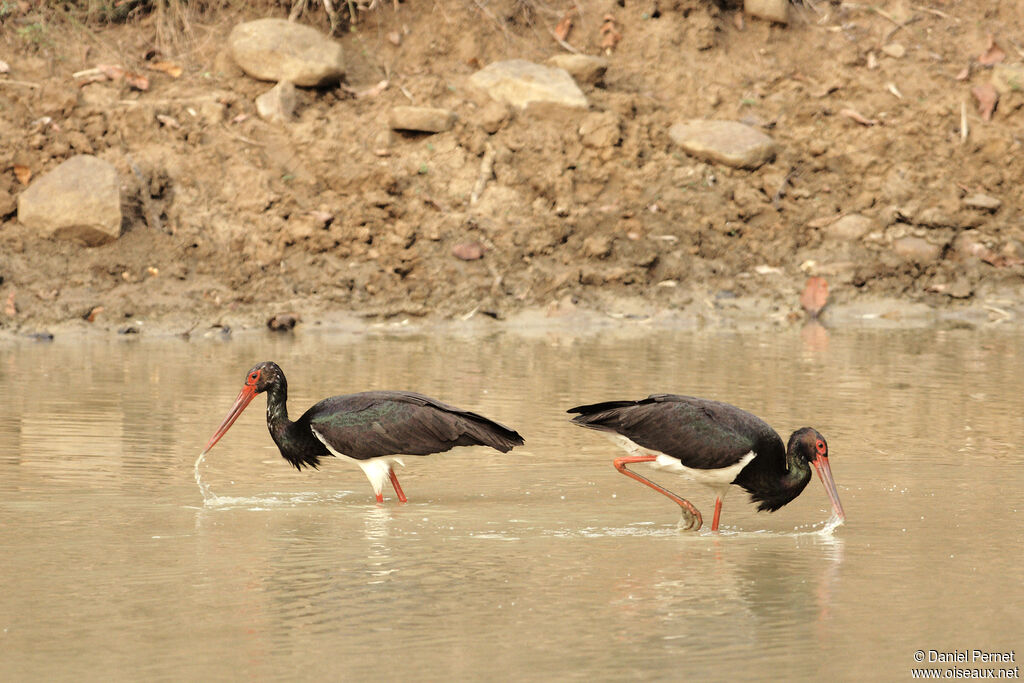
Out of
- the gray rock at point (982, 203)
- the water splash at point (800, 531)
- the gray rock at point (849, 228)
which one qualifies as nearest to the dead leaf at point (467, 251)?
the gray rock at point (849, 228)

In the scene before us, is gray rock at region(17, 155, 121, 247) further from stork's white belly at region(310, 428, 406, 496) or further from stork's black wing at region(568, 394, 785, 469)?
stork's black wing at region(568, 394, 785, 469)

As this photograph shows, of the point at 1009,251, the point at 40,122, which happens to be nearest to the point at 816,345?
the point at 1009,251

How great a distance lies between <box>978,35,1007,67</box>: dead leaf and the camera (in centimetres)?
1884

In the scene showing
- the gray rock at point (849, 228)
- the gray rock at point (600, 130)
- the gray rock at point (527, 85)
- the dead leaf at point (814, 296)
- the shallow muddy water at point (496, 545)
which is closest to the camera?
the shallow muddy water at point (496, 545)

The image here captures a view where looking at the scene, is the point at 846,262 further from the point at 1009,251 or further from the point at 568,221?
the point at 568,221

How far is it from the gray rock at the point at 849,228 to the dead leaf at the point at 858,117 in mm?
1596

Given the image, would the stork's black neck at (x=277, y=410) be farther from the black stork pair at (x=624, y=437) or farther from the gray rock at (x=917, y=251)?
the gray rock at (x=917, y=251)

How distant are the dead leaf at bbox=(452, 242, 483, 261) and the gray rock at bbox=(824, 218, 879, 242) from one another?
4254 mm

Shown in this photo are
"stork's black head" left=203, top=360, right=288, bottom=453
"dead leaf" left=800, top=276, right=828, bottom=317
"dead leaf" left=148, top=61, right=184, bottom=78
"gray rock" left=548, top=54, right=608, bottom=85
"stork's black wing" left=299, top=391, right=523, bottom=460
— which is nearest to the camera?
"stork's black wing" left=299, top=391, right=523, bottom=460

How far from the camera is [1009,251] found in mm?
16594

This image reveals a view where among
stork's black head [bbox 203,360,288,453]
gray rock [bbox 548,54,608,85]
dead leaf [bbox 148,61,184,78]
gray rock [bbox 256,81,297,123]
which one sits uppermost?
gray rock [bbox 548,54,608,85]

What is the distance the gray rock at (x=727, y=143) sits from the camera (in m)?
→ 17.2

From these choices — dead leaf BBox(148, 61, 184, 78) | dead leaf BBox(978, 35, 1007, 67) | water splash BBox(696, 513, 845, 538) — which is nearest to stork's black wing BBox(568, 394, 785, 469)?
water splash BBox(696, 513, 845, 538)

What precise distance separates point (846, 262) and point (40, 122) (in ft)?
30.8
